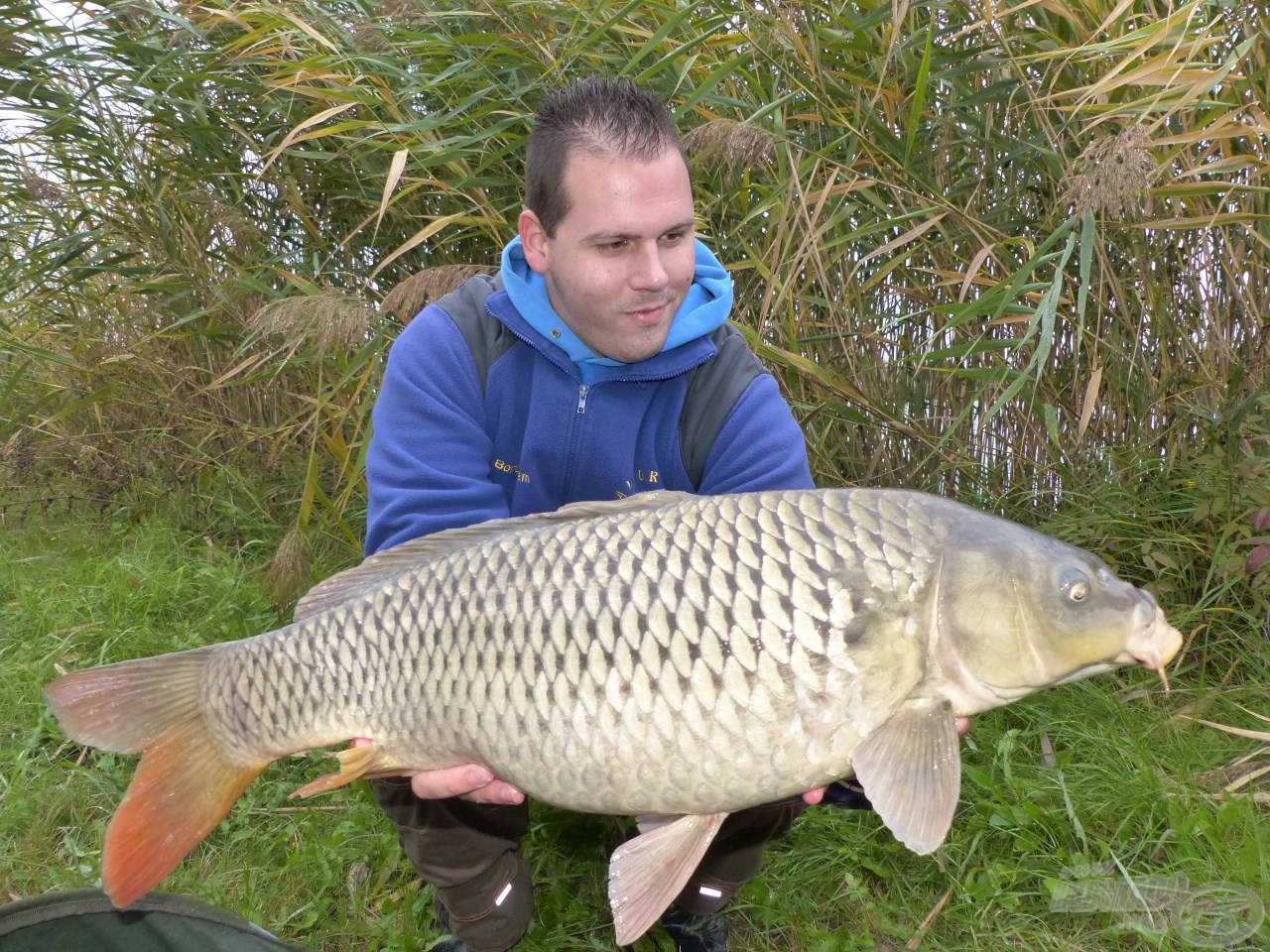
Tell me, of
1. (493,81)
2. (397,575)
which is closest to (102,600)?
(493,81)

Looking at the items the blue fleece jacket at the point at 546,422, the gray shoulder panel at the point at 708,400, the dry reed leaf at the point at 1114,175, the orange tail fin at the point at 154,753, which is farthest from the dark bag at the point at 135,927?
the dry reed leaf at the point at 1114,175

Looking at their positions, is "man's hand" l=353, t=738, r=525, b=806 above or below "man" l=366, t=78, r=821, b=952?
below

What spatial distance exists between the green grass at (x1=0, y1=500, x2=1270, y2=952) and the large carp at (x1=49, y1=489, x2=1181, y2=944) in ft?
1.61

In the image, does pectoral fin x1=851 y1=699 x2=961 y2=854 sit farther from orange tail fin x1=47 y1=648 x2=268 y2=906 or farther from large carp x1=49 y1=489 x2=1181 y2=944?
orange tail fin x1=47 y1=648 x2=268 y2=906

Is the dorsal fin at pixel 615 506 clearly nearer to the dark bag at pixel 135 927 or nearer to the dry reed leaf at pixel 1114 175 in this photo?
the dark bag at pixel 135 927

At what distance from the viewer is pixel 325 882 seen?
1.82m

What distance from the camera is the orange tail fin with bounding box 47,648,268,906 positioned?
1.33 m

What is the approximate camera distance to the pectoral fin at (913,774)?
1.17 meters

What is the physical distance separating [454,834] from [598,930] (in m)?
0.29

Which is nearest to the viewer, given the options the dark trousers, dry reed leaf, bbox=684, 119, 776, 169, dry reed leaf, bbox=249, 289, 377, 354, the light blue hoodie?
the dark trousers

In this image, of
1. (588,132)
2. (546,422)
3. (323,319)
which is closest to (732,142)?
(588,132)

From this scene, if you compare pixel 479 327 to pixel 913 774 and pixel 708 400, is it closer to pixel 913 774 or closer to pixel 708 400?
pixel 708 400

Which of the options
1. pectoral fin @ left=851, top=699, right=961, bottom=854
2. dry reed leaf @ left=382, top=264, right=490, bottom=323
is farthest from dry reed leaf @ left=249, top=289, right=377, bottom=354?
pectoral fin @ left=851, top=699, right=961, bottom=854

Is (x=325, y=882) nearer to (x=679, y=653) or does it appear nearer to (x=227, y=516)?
(x=679, y=653)
